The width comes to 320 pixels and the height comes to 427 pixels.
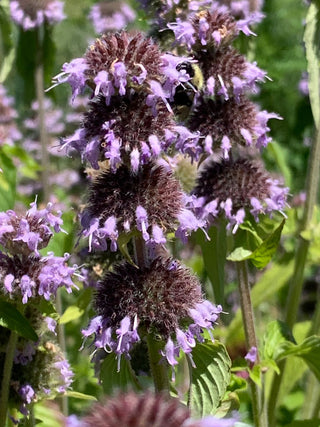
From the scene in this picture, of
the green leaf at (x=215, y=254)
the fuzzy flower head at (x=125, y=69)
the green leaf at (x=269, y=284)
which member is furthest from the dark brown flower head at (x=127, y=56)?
the green leaf at (x=269, y=284)

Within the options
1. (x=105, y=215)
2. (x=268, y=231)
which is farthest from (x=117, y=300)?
(x=268, y=231)

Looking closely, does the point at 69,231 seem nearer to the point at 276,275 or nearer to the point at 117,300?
the point at 117,300

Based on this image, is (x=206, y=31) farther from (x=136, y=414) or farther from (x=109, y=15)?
(x=109, y=15)

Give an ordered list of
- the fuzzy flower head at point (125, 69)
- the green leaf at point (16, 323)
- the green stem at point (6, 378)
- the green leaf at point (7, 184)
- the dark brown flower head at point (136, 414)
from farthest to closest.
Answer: the green leaf at point (7, 184) → the green stem at point (6, 378) → the green leaf at point (16, 323) → the fuzzy flower head at point (125, 69) → the dark brown flower head at point (136, 414)

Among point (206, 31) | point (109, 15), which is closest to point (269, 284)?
point (206, 31)

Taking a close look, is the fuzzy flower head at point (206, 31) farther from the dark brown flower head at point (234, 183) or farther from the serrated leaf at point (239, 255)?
the serrated leaf at point (239, 255)

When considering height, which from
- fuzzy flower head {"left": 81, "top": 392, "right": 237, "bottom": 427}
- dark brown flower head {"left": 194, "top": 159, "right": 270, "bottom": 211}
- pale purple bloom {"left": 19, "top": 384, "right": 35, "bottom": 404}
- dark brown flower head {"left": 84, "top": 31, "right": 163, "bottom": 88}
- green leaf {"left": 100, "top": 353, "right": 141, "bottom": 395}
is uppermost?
dark brown flower head {"left": 84, "top": 31, "right": 163, "bottom": 88}

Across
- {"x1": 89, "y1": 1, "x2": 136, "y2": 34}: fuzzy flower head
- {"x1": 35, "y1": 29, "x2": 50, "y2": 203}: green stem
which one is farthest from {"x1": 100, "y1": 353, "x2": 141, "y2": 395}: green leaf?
{"x1": 89, "y1": 1, "x2": 136, "y2": 34}: fuzzy flower head

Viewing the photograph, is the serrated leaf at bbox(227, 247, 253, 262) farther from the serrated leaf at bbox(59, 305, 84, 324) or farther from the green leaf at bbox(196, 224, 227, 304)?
the serrated leaf at bbox(59, 305, 84, 324)
